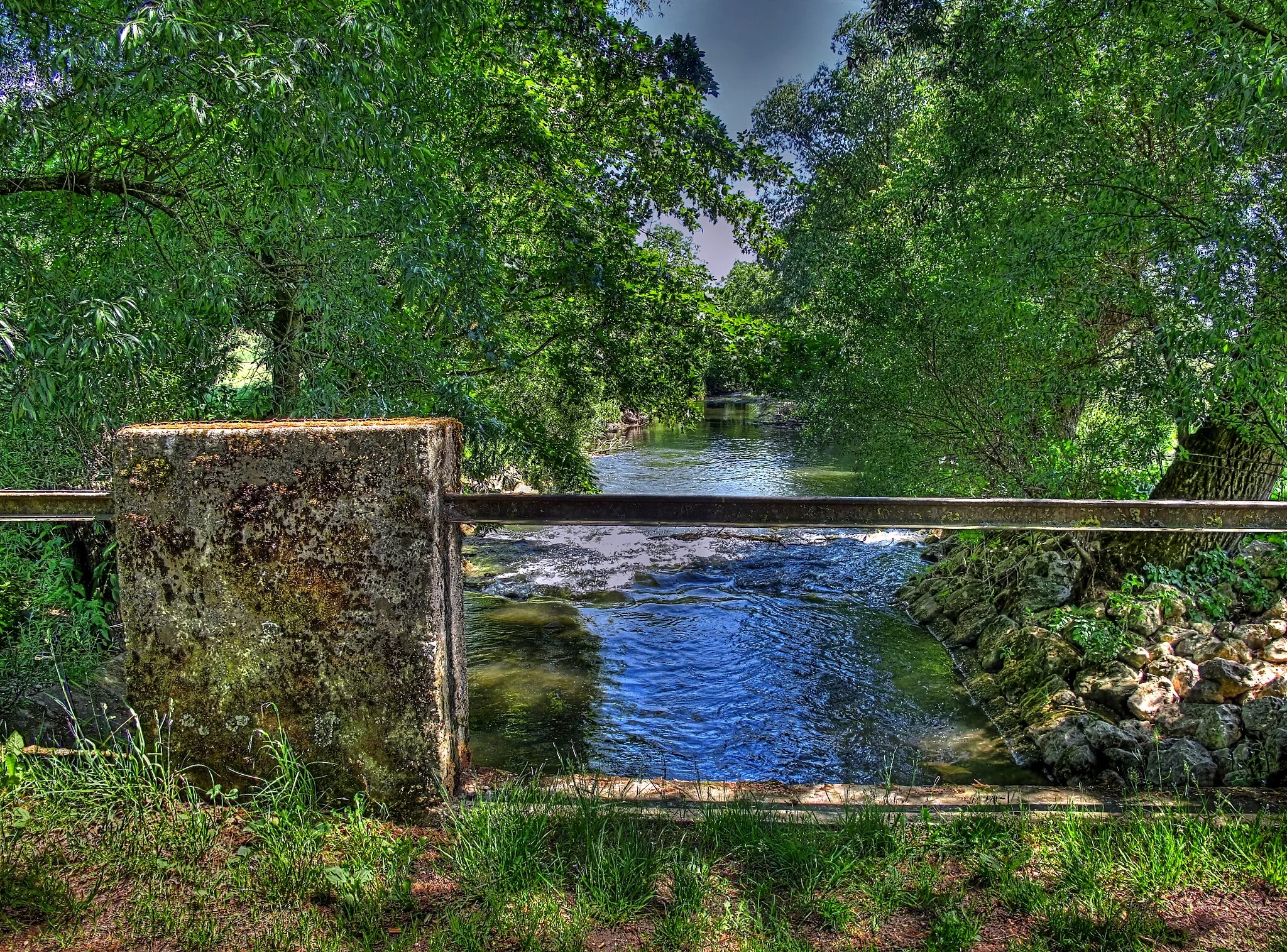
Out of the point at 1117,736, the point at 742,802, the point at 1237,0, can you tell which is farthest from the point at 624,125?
the point at 742,802

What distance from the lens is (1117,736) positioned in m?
5.71

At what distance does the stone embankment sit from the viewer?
5.46 meters

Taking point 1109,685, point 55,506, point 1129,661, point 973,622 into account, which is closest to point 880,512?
point 55,506

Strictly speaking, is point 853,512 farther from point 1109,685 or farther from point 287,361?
point 1109,685

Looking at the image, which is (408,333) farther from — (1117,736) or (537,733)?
(1117,736)

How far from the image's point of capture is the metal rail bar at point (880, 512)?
248 cm

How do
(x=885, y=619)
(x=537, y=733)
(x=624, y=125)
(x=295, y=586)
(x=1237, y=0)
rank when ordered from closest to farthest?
1. (x=295, y=586)
2. (x=1237, y=0)
3. (x=537, y=733)
4. (x=624, y=125)
5. (x=885, y=619)

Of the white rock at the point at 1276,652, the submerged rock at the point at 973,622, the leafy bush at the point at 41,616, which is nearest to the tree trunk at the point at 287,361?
the leafy bush at the point at 41,616

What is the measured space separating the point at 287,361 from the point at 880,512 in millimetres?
4971

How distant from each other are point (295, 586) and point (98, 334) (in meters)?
2.43

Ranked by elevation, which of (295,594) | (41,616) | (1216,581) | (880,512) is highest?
(880,512)

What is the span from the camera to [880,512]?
2564 millimetres

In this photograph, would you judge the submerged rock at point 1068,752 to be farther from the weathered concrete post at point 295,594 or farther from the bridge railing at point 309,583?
the weathered concrete post at point 295,594

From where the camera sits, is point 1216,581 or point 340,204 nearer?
point 340,204
